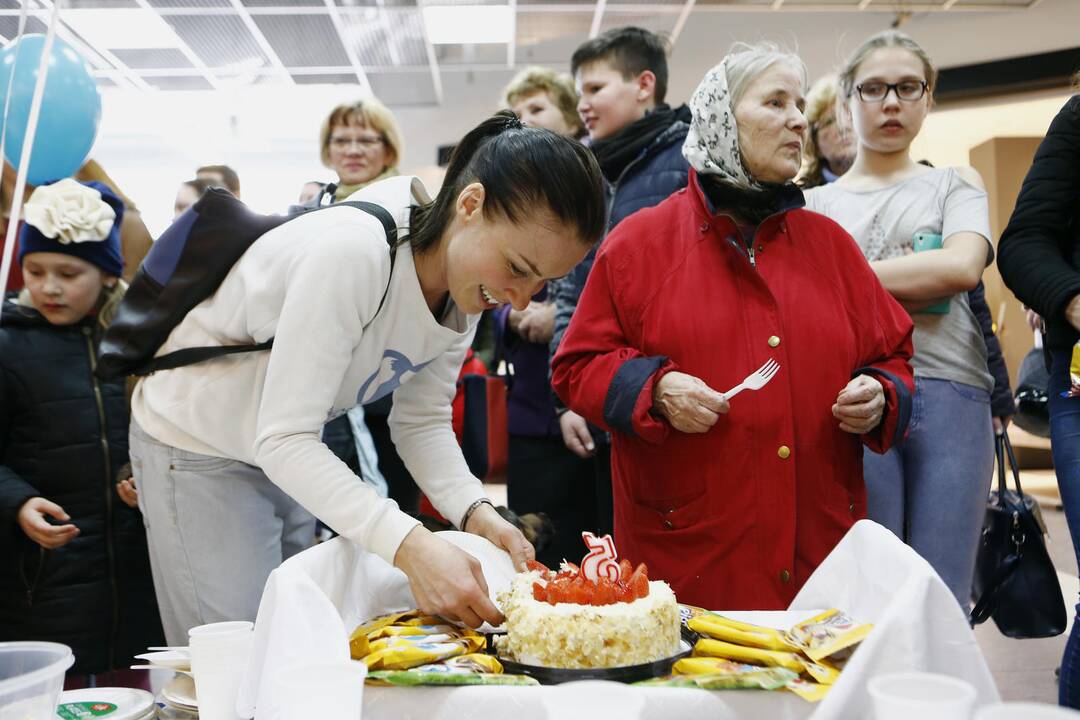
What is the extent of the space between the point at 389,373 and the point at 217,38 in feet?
22.3

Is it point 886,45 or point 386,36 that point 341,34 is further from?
point 886,45

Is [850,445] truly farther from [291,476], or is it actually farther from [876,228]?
[291,476]

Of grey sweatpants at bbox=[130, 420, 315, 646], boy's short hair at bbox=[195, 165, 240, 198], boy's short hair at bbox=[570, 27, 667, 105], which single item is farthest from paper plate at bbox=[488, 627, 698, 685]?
boy's short hair at bbox=[195, 165, 240, 198]

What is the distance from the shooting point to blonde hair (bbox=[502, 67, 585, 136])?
2973 millimetres

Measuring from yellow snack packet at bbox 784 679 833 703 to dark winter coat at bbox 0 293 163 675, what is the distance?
1.88m

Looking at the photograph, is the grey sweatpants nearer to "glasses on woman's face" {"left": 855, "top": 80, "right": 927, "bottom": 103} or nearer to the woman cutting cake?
the woman cutting cake

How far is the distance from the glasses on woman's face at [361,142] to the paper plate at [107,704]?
204 cm

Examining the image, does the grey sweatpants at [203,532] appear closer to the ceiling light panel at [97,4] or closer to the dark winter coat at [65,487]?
the dark winter coat at [65,487]

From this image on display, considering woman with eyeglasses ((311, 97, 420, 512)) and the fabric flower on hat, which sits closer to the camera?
the fabric flower on hat

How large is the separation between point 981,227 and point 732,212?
0.62 meters

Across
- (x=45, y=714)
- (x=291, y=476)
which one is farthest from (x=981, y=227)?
(x=45, y=714)

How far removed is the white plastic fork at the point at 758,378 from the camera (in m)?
1.59

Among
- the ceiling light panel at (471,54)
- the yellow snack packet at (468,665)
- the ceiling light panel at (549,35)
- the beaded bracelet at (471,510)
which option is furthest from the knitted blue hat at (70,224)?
the ceiling light panel at (471,54)

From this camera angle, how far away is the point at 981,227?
207 centimetres
